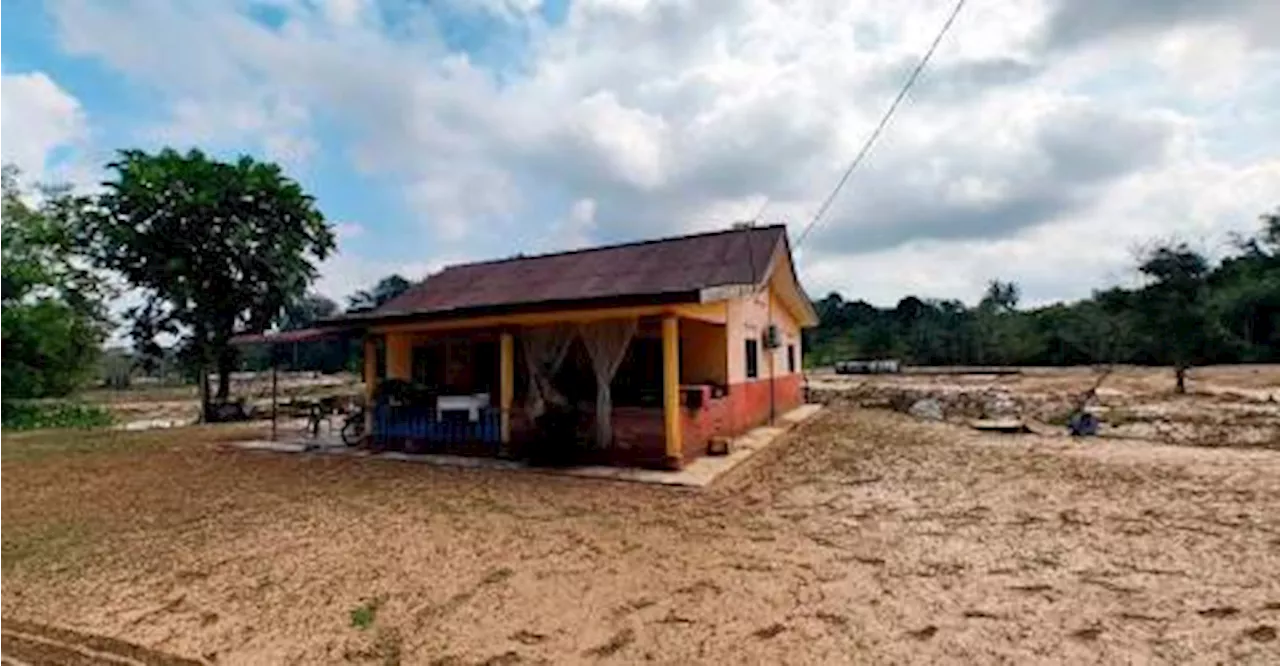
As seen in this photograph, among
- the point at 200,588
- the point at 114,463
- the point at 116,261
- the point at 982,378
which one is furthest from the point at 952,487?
the point at 982,378

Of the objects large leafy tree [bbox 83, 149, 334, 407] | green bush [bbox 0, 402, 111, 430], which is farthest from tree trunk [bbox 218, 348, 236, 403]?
green bush [bbox 0, 402, 111, 430]

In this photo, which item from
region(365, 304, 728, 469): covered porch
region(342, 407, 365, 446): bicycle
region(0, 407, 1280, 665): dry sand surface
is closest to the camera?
region(0, 407, 1280, 665): dry sand surface

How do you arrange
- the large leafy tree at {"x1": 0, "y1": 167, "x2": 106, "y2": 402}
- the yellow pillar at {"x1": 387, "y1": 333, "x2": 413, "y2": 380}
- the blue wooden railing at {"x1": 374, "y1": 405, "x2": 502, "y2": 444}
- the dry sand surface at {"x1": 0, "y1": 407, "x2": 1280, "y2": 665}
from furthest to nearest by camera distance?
the large leafy tree at {"x1": 0, "y1": 167, "x2": 106, "y2": 402} < the yellow pillar at {"x1": 387, "y1": 333, "x2": 413, "y2": 380} < the blue wooden railing at {"x1": 374, "y1": 405, "x2": 502, "y2": 444} < the dry sand surface at {"x1": 0, "y1": 407, "x2": 1280, "y2": 665}

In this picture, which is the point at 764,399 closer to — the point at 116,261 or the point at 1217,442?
the point at 1217,442

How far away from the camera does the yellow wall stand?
43.8 ft

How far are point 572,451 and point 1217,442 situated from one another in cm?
1020

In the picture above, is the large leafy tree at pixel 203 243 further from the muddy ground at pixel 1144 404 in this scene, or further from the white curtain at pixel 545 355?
the muddy ground at pixel 1144 404

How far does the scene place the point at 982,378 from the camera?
33.2 meters

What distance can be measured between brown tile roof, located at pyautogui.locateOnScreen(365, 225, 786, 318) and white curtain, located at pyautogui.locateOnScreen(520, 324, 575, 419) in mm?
1695

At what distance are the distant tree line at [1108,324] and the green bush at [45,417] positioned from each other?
30262 millimetres

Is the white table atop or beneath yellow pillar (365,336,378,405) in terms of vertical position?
beneath

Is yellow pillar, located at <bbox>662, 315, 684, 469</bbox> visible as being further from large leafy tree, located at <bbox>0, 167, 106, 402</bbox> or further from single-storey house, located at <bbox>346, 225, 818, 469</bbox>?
large leafy tree, located at <bbox>0, 167, 106, 402</bbox>

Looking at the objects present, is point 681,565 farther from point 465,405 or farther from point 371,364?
point 371,364

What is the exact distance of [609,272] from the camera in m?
16.3
